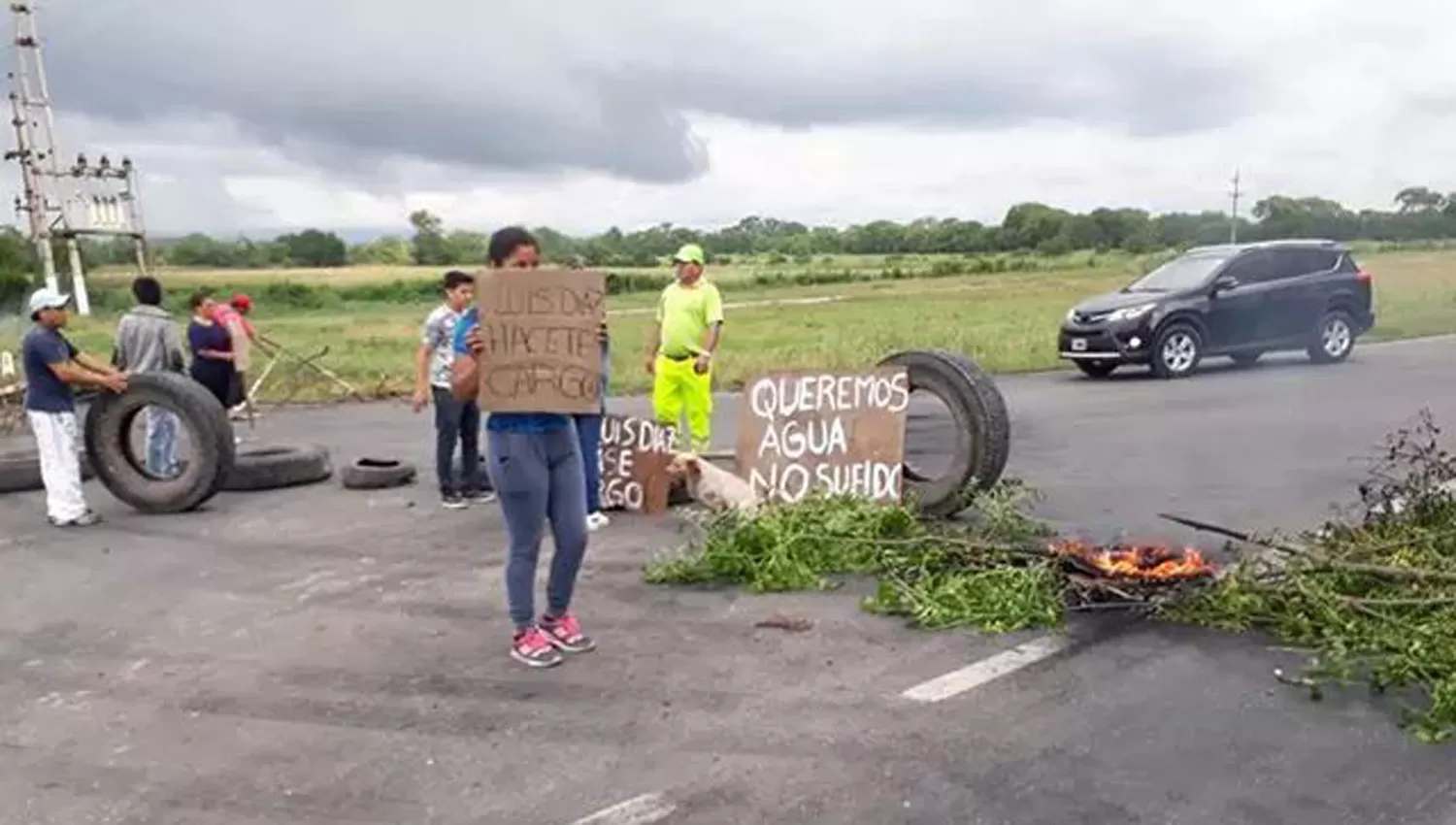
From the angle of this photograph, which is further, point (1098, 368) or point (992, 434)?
point (1098, 368)

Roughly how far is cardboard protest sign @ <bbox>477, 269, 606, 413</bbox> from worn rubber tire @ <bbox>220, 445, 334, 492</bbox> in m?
5.40

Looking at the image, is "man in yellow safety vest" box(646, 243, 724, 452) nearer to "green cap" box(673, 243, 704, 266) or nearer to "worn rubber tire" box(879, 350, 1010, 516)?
"green cap" box(673, 243, 704, 266)

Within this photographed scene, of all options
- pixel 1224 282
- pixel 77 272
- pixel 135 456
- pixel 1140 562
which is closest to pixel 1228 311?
pixel 1224 282

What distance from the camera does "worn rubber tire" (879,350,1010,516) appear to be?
305 inches

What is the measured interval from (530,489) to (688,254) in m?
4.54

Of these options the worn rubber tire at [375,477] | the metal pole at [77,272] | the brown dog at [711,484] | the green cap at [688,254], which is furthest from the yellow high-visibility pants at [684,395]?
the metal pole at [77,272]

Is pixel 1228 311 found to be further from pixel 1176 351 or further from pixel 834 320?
pixel 834 320

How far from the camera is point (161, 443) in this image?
1000 centimetres

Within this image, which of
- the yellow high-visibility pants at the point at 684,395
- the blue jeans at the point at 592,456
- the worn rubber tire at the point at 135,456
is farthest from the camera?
the yellow high-visibility pants at the point at 684,395

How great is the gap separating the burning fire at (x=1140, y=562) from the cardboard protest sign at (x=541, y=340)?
7.89 feet

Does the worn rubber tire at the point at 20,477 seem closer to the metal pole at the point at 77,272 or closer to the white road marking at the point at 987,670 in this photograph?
the white road marking at the point at 987,670

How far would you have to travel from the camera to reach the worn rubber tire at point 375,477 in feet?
32.4

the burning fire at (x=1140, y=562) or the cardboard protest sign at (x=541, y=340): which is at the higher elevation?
the cardboard protest sign at (x=541, y=340)

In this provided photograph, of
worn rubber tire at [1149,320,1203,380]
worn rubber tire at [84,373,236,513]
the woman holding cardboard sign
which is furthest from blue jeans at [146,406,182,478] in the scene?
worn rubber tire at [1149,320,1203,380]
